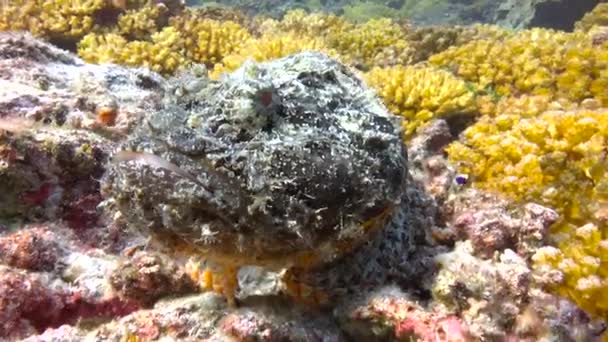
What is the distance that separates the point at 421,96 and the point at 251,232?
3.31m

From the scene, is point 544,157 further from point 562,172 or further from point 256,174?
point 256,174

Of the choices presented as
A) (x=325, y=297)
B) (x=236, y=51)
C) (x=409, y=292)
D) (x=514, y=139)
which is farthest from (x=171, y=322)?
(x=236, y=51)

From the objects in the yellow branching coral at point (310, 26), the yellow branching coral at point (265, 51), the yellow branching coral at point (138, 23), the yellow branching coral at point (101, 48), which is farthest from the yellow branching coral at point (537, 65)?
the yellow branching coral at point (138, 23)

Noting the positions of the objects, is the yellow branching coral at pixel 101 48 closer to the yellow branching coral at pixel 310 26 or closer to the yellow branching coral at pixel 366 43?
the yellow branching coral at pixel 310 26

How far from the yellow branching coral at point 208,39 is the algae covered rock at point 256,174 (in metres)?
4.93

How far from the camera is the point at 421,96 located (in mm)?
5094

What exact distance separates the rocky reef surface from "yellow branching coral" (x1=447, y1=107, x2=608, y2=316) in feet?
0.79

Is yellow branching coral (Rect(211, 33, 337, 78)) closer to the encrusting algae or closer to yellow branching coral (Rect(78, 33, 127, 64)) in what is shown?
the encrusting algae

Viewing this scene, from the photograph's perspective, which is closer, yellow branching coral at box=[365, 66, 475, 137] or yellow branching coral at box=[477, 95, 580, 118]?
yellow branching coral at box=[477, 95, 580, 118]

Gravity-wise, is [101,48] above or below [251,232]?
below

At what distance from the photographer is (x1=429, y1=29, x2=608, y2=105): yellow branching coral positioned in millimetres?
5340

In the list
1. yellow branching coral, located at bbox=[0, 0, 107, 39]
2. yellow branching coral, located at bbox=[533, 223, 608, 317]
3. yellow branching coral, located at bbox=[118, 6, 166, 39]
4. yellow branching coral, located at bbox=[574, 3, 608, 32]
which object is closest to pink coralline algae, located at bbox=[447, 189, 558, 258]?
yellow branching coral, located at bbox=[533, 223, 608, 317]

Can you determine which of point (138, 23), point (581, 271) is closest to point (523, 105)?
point (581, 271)

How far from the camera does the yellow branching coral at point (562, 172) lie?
125 inches
